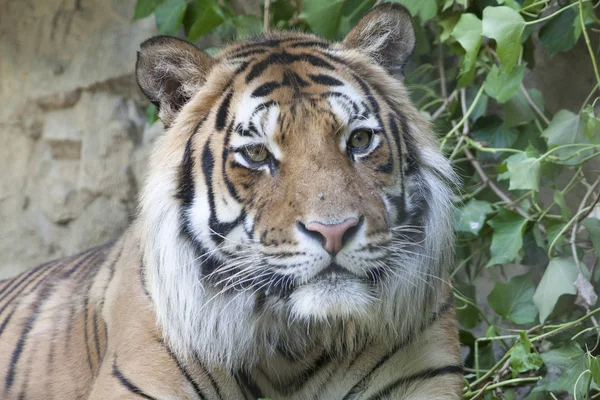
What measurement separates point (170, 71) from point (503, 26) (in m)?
0.87

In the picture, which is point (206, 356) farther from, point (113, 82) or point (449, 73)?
point (113, 82)

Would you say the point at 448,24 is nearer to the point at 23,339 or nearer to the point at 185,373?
the point at 185,373

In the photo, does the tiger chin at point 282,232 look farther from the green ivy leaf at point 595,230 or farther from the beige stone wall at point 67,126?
the beige stone wall at point 67,126

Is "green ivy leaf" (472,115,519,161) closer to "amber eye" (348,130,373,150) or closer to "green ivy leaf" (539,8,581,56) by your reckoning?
"green ivy leaf" (539,8,581,56)

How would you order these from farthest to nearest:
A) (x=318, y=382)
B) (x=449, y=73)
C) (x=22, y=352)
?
(x=449, y=73) → (x=22, y=352) → (x=318, y=382)

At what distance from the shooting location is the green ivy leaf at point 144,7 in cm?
280

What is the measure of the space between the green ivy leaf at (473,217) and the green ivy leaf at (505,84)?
348 millimetres

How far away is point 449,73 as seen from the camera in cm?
289

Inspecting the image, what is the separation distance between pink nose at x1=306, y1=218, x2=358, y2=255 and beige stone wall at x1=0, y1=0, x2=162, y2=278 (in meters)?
2.06

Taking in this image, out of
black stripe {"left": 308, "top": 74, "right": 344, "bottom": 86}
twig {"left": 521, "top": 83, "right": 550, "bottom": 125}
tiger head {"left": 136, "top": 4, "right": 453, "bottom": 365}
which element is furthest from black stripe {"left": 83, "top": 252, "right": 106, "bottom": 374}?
twig {"left": 521, "top": 83, "right": 550, "bottom": 125}

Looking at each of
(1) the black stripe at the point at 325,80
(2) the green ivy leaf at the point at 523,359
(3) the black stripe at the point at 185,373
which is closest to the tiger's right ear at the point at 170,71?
(1) the black stripe at the point at 325,80

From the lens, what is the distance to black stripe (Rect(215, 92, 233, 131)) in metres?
1.71

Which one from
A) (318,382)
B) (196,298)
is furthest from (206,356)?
(318,382)

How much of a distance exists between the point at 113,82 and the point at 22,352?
1.46 metres
